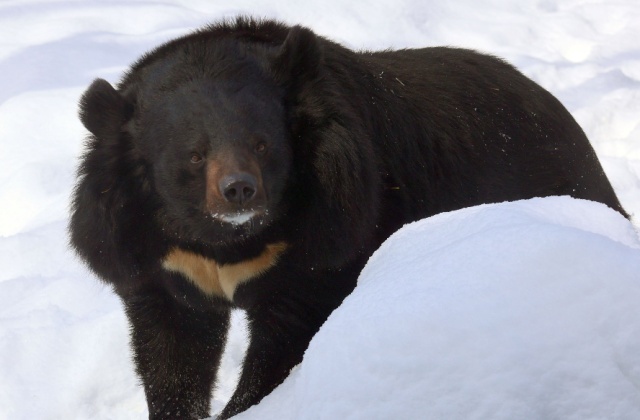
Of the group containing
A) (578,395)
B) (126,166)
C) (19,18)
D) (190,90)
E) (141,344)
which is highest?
(578,395)

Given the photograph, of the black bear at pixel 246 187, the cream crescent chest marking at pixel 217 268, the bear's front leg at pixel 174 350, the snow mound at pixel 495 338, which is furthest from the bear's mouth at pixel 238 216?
the snow mound at pixel 495 338

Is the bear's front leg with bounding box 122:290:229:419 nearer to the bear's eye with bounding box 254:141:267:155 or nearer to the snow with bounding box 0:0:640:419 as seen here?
the snow with bounding box 0:0:640:419

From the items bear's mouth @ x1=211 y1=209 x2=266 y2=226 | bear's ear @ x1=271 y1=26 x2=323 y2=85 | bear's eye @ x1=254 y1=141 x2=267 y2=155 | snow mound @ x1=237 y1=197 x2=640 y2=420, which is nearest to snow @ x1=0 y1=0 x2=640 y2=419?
snow mound @ x1=237 y1=197 x2=640 y2=420

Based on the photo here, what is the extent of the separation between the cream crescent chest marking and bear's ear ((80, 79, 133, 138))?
Result: 50 centimetres

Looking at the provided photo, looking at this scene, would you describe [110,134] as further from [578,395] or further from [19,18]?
[19,18]

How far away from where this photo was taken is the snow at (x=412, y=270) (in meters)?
1.65

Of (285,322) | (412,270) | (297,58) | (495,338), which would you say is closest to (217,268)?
(285,322)

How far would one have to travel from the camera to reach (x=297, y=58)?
3.49m

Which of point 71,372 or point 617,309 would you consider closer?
point 617,309

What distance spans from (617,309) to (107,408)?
318 centimetres

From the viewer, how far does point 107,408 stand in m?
4.41

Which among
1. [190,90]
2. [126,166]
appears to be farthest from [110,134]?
[190,90]

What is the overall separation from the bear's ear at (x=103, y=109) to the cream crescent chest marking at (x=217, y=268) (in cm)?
50

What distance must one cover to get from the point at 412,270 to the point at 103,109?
1.88 m
